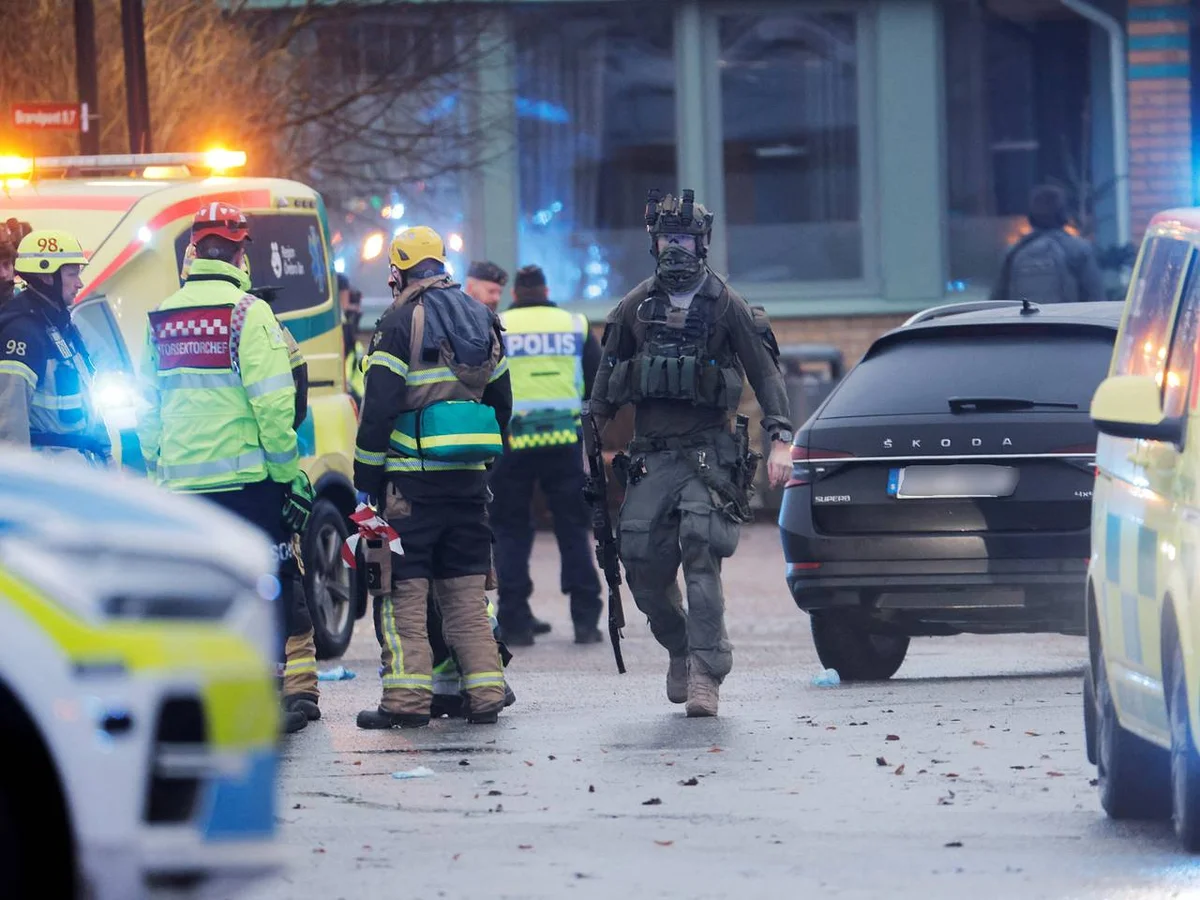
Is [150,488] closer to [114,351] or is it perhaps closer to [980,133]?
[114,351]

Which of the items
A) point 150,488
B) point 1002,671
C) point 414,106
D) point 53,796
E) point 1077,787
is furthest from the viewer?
point 414,106

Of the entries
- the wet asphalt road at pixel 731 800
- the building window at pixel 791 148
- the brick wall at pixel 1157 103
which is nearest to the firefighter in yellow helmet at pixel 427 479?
the wet asphalt road at pixel 731 800

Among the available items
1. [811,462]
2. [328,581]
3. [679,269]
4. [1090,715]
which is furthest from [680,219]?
[328,581]

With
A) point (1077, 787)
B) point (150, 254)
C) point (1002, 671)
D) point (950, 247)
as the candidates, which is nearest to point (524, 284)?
point (150, 254)

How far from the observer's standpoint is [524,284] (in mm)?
14070

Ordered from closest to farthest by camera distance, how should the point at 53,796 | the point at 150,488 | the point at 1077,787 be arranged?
the point at 53,796, the point at 150,488, the point at 1077,787

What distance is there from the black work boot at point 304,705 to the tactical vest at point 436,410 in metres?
0.95

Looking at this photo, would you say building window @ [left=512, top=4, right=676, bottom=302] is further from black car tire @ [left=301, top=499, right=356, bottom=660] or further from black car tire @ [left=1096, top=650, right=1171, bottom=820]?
black car tire @ [left=1096, top=650, right=1171, bottom=820]

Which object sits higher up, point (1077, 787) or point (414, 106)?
point (414, 106)

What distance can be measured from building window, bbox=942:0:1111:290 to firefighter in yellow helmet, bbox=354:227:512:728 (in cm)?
1439

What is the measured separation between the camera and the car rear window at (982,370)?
35.0 ft

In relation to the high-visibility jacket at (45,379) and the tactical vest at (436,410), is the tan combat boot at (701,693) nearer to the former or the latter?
the tactical vest at (436,410)

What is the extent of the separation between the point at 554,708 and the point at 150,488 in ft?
18.3

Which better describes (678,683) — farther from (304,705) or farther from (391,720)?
(304,705)
